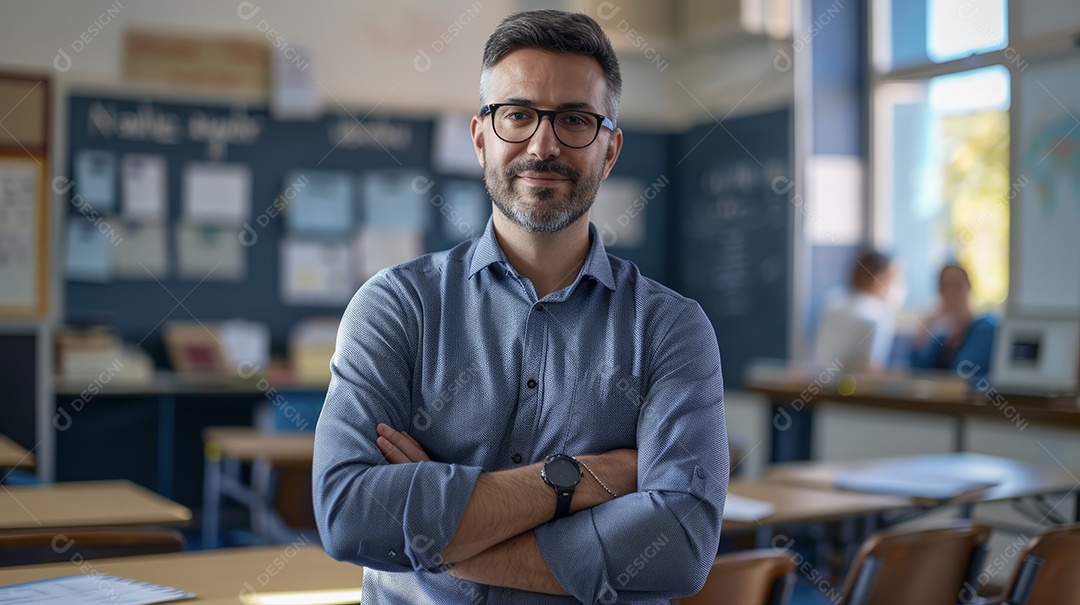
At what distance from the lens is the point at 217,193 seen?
6543mm

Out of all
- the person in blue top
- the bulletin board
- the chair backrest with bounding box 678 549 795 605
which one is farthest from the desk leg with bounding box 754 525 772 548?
the bulletin board

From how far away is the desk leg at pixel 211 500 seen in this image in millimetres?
6191

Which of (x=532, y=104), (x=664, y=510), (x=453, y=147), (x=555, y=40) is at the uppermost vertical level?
(x=453, y=147)

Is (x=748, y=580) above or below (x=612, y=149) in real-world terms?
below

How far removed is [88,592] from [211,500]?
479cm

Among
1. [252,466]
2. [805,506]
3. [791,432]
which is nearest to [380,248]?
[252,466]

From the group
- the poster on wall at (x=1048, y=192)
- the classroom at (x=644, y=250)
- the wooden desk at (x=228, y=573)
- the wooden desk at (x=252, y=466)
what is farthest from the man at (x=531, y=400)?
the poster on wall at (x=1048, y=192)

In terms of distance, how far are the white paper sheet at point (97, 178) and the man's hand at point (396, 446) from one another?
5136 mm

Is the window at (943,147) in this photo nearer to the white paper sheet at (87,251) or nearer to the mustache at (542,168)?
the white paper sheet at (87,251)

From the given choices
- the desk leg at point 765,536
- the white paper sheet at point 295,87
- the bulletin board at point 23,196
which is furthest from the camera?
the white paper sheet at point 295,87

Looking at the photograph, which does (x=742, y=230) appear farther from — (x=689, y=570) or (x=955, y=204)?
(x=689, y=570)

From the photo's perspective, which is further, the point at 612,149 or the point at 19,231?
the point at 19,231

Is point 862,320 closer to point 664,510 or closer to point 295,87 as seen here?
point 295,87

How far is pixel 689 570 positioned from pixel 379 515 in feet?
1.51
